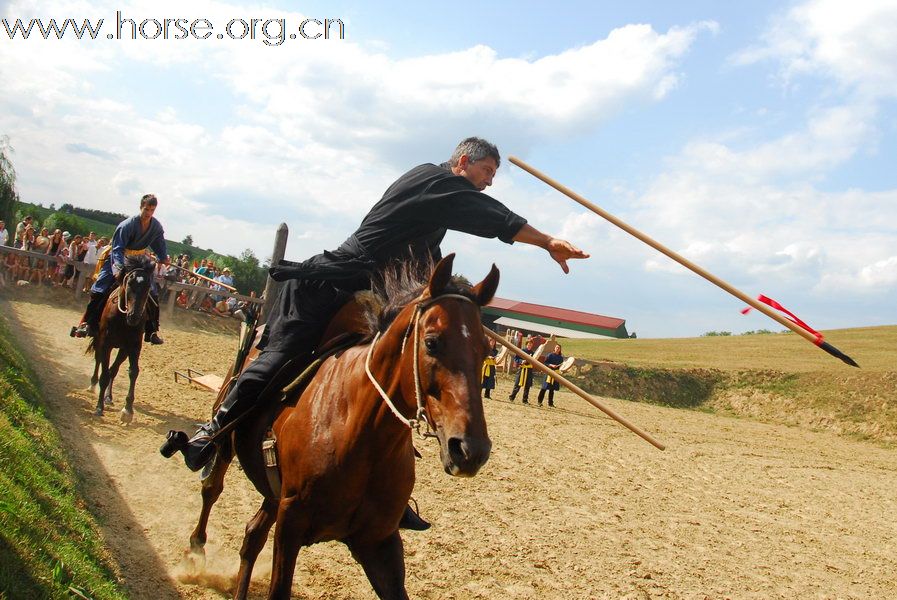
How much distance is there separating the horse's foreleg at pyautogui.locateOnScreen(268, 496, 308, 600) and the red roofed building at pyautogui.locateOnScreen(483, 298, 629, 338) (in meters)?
67.0

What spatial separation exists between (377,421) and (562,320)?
7382 cm

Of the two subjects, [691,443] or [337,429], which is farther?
[691,443]

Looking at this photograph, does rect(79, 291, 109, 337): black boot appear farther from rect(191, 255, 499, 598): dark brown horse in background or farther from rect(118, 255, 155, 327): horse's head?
rect(191, 255, 499, 598): dark brown horse in background

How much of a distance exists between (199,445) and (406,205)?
7.72ft

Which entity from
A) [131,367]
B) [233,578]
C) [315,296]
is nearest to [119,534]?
[233,578]

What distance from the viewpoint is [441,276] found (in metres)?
3.73

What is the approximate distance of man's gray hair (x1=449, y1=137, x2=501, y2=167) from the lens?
4.67 metres

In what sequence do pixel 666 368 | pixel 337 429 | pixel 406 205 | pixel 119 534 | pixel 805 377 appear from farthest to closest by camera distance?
1. pixel 666 368
2. pixel 805 377
3. pixel 119 534
4. pixel 406 205
5. pixel 337 429

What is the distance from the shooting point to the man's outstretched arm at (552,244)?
411cm

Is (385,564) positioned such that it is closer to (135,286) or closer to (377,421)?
(377,421)

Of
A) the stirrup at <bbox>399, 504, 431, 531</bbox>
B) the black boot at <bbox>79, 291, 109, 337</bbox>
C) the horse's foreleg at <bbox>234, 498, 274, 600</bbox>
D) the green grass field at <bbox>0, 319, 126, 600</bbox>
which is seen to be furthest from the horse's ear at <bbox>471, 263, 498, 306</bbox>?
the black boot at <bbox>79, 291, 109, 337</bbox>

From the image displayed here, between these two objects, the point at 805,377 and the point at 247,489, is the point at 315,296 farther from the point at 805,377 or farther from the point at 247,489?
the point at 805,377

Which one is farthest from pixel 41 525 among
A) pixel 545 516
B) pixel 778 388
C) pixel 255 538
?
pixel 778 388

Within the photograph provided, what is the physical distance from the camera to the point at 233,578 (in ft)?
19.7
